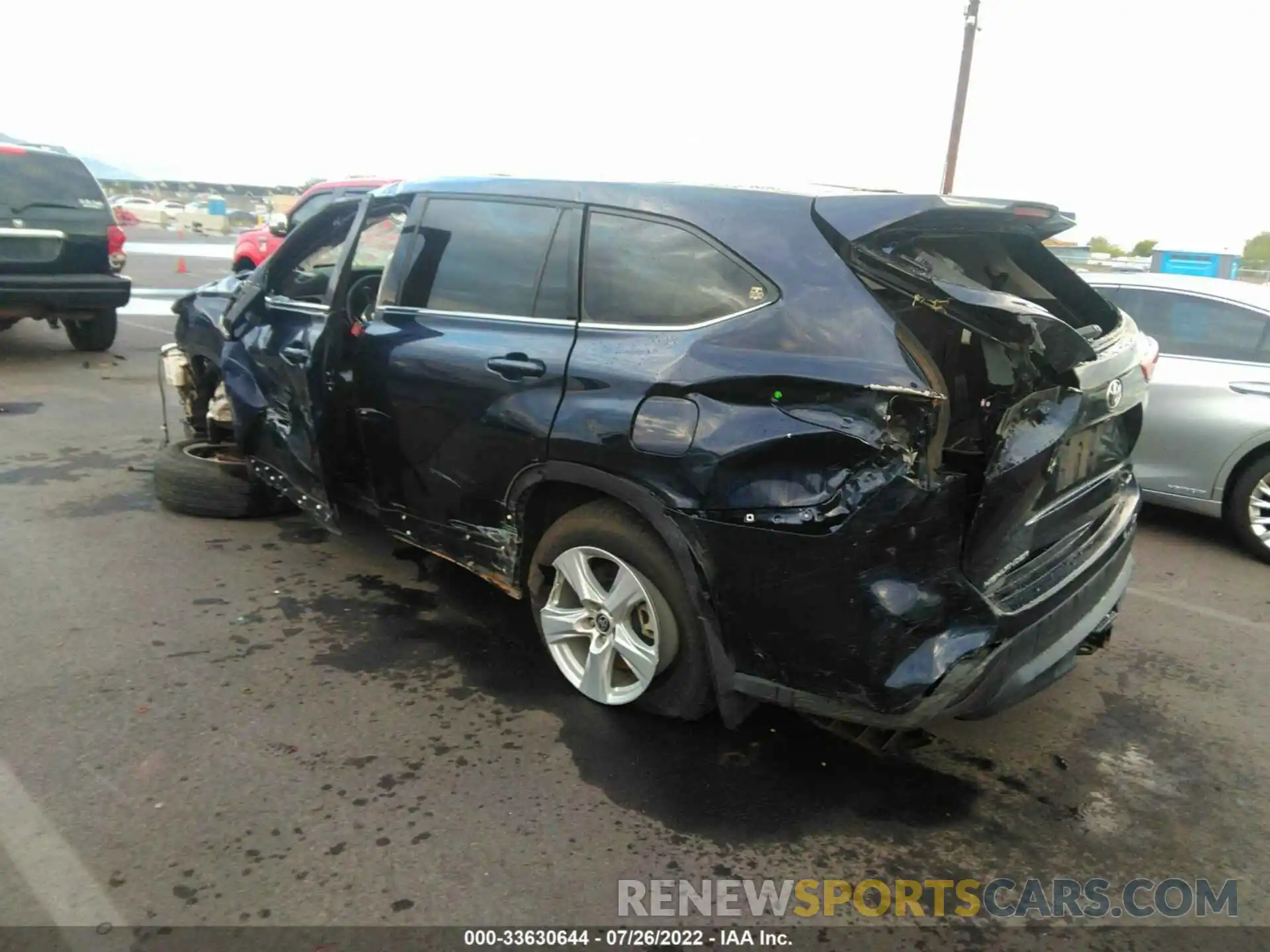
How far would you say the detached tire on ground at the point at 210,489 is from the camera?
17.3ft

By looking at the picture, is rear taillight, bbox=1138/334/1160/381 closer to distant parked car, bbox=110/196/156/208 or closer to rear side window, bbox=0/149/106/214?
rear side window, bbox=0/149/106/214

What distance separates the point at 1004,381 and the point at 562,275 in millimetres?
1564

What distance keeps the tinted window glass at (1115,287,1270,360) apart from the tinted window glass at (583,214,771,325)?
413cm

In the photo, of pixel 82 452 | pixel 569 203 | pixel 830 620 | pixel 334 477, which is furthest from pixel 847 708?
pixel 82 452

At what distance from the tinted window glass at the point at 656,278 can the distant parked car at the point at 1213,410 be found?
3.91 meters

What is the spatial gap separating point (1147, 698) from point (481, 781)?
104 inches

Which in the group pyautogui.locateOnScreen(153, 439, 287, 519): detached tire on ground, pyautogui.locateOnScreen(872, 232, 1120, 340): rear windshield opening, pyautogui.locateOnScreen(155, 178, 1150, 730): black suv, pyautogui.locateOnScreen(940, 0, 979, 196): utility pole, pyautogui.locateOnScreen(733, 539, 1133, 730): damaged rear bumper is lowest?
pyautogui.locateOnScreen(153, 439, 287, 519): detached tire on ground

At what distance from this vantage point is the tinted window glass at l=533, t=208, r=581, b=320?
3.38 meters

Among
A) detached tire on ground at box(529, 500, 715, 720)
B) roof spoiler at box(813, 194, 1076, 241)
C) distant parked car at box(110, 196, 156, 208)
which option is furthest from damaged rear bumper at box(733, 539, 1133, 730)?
distant parked car at box(110, 196, 156, 208)

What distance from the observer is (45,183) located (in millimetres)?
9281

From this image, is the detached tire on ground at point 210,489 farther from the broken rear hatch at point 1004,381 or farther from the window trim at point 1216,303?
the window trim at point 1216,303

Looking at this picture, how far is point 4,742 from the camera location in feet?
10.3

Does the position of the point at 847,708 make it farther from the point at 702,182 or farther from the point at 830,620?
the point at 702,182

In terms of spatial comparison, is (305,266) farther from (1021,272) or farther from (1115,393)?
(1115,393)
